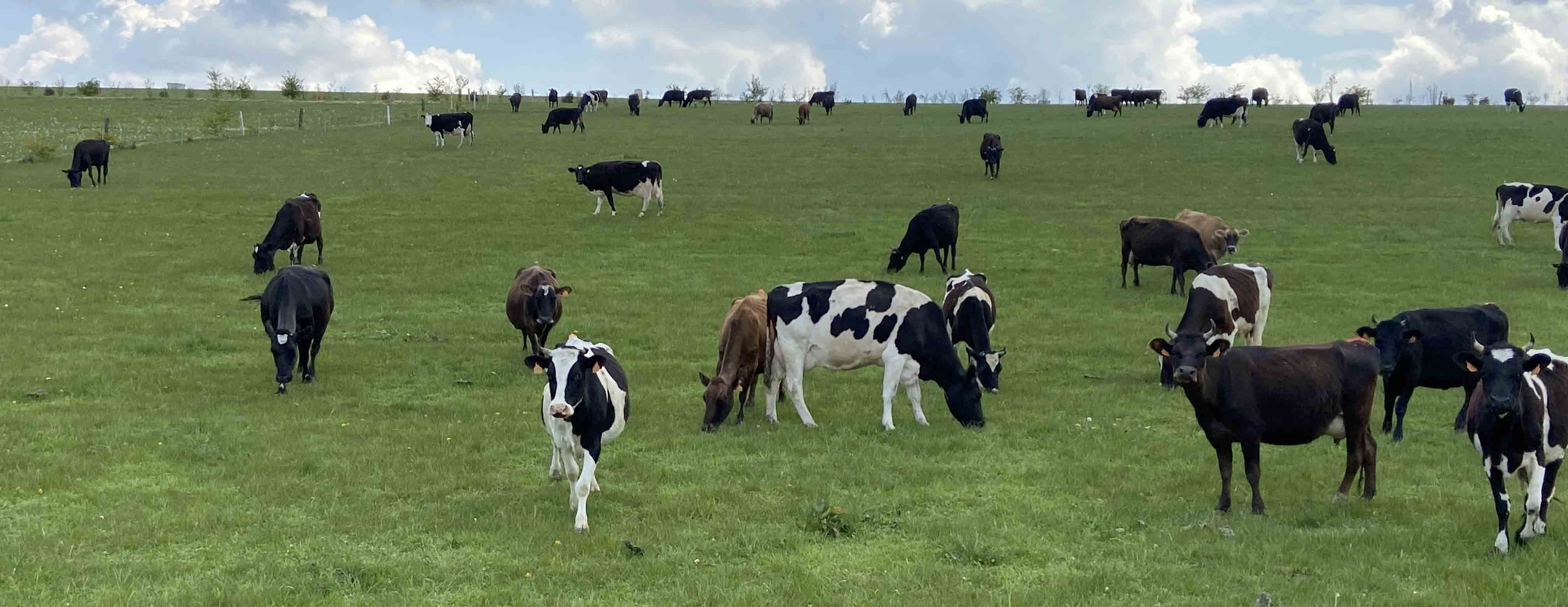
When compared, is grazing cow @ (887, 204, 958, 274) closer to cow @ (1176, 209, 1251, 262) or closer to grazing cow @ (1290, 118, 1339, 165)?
cow @ (1176, 209, 1251, 262)

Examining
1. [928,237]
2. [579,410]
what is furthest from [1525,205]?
[579,410]

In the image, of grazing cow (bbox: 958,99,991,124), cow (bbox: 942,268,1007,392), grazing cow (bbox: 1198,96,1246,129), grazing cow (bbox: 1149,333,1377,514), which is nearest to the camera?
grazing cow (bbox: 1149,333,1377,514)

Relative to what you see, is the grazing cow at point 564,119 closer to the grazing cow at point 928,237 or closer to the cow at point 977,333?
the grazing cow at point 928,237

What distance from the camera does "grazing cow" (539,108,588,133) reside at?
192 feet

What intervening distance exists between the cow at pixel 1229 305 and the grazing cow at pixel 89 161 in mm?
35384

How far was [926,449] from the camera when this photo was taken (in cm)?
1241

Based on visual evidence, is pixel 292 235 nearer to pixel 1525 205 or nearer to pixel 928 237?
pixel 928 237

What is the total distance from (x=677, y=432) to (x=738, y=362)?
3.41 ft

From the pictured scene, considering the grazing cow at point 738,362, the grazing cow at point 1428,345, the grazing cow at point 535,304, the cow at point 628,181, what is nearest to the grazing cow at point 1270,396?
the grazing cow at point 1428,345

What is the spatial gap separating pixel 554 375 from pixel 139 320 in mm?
13750

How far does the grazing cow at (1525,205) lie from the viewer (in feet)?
91.6

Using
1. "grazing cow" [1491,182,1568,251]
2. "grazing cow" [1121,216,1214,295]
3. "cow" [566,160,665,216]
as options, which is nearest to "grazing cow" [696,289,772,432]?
Result: "grazing cow" [1121,216,1214,295]

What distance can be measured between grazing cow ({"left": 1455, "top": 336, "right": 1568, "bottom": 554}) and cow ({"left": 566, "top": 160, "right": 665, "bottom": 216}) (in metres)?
27.0

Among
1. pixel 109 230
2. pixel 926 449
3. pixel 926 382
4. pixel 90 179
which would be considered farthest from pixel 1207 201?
pixel 90 179
